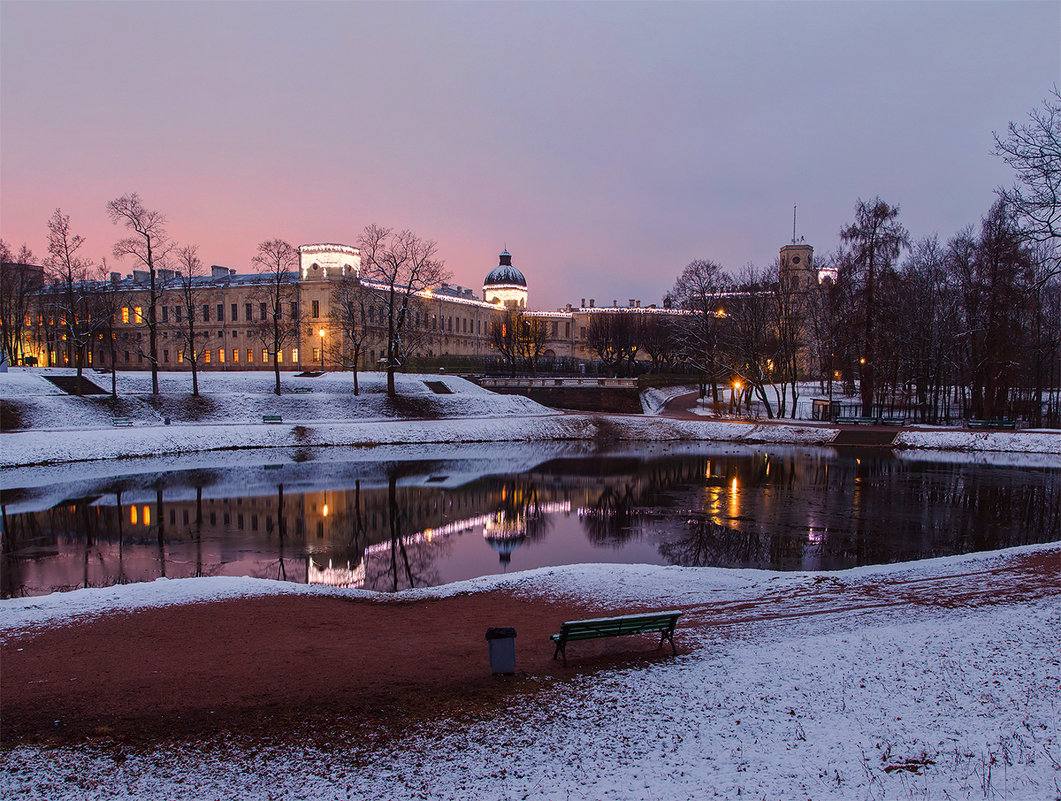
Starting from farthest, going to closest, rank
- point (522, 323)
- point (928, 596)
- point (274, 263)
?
point (522, 323), point (274, 263), point (928, 596)

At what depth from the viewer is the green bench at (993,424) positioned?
4534cm

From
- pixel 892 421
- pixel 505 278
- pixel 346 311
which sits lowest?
pixel 892 421

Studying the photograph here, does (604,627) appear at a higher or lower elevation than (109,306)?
lower

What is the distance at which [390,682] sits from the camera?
973 cm

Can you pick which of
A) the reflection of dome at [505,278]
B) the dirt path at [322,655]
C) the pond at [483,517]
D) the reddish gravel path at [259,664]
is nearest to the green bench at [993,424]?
the pond at [483,517]

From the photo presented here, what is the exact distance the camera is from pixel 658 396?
2763 inches

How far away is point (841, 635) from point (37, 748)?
11.1m

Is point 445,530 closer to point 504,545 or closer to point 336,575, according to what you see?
point 504,545

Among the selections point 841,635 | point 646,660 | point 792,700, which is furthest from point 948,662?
point 646,660

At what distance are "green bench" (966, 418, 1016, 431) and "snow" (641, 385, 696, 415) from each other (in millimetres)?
23828

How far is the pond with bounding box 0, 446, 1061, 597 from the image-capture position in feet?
59.4

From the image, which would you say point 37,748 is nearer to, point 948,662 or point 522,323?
point 948,662

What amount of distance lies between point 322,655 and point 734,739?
6499mm

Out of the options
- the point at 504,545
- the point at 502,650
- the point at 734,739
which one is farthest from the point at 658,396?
the point at 734,739
